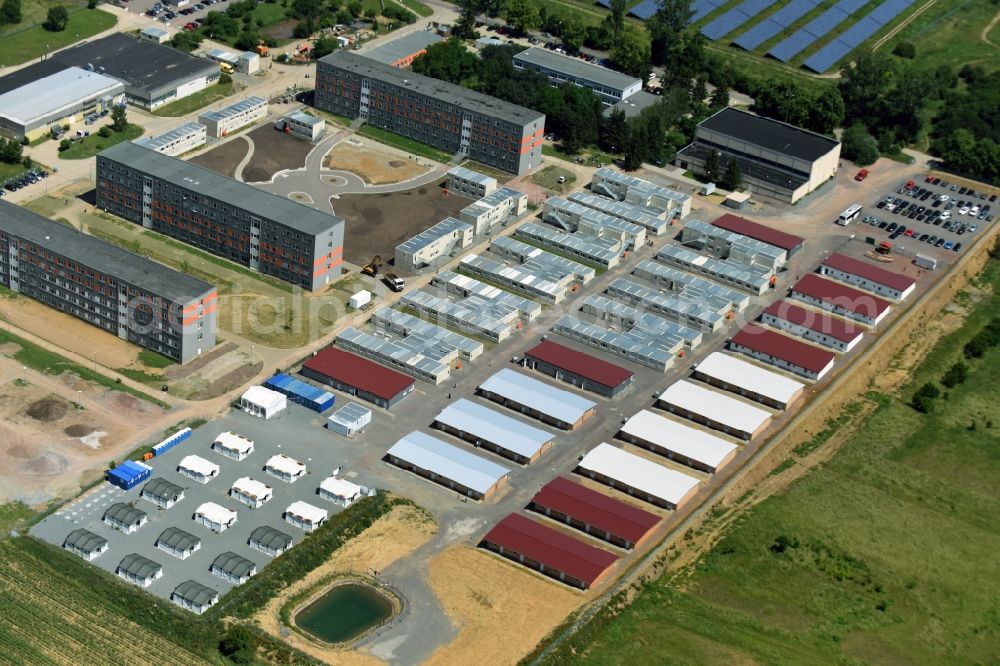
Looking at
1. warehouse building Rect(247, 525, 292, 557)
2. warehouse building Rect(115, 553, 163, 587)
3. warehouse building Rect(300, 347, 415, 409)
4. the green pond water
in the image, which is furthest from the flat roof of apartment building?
the green pond water

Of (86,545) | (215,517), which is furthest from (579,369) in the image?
(86,545)

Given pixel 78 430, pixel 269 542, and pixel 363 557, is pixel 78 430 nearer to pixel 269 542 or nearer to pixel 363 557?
pixel 269 542

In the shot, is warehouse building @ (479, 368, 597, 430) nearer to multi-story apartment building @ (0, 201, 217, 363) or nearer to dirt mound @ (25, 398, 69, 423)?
multi-story apartment building @ (0, 201, 217, 363)

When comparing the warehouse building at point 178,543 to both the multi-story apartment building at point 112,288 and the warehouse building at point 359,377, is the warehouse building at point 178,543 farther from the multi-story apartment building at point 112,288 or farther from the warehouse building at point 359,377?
the multi-story apartment building at point 112,288

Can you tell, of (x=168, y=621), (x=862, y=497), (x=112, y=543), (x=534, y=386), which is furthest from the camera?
(x=534, y=386)

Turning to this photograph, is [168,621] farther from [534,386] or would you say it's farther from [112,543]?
[534,386]

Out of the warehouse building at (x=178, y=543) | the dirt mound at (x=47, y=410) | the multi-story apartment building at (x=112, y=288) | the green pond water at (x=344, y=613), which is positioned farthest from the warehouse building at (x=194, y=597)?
the multi-story apartment building at (x=112, y=288)

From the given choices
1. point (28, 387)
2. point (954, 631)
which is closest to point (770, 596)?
point (954, 631)

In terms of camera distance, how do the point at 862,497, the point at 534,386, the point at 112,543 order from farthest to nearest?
the point at 534,386 → the point at 862,497 → the point at 112,543
